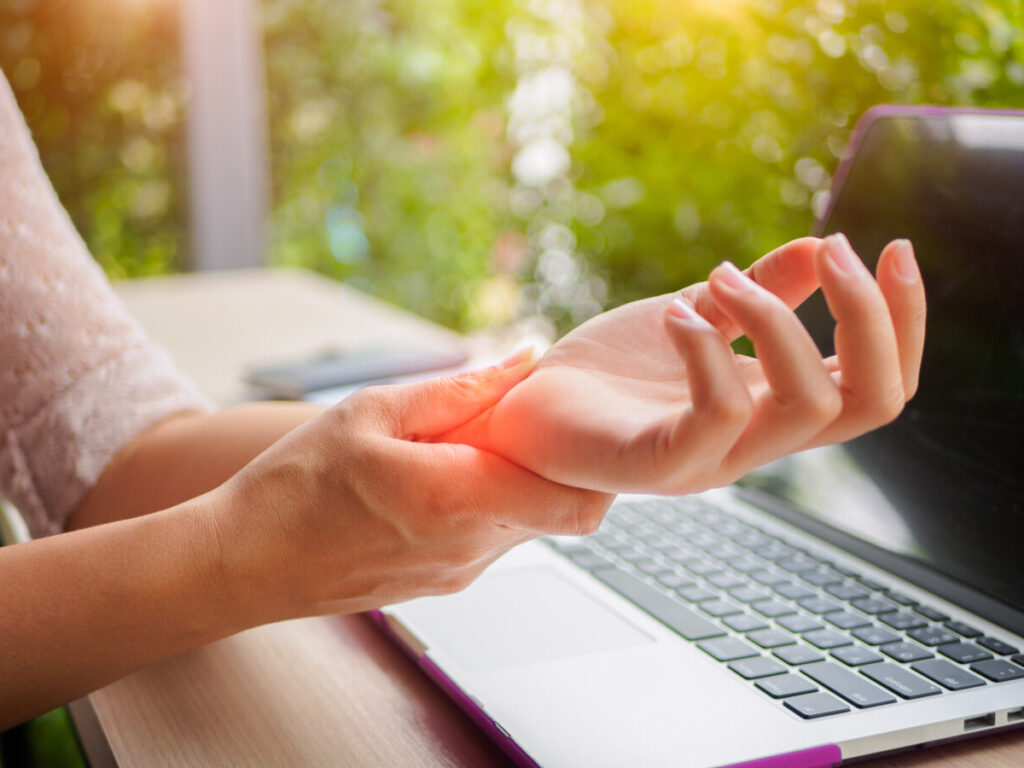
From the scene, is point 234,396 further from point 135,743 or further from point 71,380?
point 135,743

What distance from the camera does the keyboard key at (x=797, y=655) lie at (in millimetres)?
518

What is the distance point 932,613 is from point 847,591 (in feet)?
0.17

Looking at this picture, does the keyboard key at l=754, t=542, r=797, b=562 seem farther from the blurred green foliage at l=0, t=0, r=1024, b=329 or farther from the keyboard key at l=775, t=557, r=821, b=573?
the blurred green foliage at l=0, t=0, r=1024, b=329

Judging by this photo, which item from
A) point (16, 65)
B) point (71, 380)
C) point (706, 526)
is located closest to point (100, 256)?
point (16, 65)

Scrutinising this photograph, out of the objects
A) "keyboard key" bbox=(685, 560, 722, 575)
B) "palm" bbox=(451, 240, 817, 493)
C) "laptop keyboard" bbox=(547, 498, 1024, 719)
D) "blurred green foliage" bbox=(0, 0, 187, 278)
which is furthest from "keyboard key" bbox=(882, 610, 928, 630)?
"blurred green foliage" bbox=(0, 0, 187, 278)

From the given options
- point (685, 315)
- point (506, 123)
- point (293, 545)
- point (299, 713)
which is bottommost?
point (299, 713)

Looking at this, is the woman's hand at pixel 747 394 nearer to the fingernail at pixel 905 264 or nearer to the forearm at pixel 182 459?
the fingernail at pixel 905 264

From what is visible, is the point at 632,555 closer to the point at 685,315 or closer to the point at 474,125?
the point at 685,315

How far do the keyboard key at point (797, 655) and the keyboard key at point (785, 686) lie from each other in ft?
0.06

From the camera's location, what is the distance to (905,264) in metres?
0.39

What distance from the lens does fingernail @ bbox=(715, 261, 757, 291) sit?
0.37 m

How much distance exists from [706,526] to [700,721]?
0.26 meters

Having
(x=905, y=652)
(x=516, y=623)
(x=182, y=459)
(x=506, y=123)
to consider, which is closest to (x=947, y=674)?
(x=905, y=652)

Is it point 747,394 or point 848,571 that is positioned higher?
point 747,394
